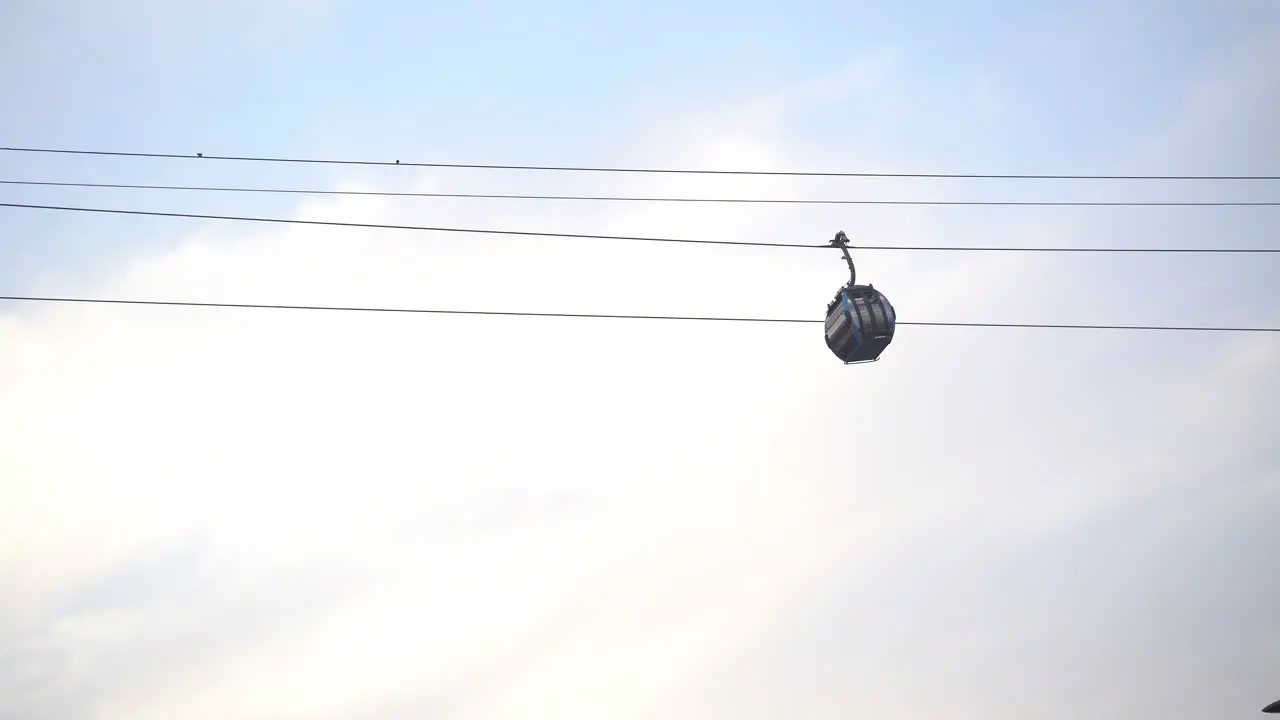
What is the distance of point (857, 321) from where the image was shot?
1104 inches

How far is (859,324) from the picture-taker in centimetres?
2802

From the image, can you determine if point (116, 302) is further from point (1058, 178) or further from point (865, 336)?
point (1058, 178)

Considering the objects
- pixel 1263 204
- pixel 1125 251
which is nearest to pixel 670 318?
pixel 1125 251

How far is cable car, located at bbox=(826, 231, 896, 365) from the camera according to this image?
28.1 meters

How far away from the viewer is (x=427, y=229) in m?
24.1

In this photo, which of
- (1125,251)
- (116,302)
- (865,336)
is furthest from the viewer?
(865,336)

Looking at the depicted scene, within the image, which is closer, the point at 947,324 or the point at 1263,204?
the point at 947,324

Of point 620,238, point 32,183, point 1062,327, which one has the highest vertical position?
point 32,183

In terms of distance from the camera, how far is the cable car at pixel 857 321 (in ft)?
92.1

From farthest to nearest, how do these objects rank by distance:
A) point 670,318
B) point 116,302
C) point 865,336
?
1. point 865,336
2. point 670,318
3. point 116,302

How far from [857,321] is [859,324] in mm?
71

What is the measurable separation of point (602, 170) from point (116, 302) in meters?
9.16

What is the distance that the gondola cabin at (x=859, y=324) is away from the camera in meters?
28.1

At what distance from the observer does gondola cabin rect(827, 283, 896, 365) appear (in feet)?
92.1
